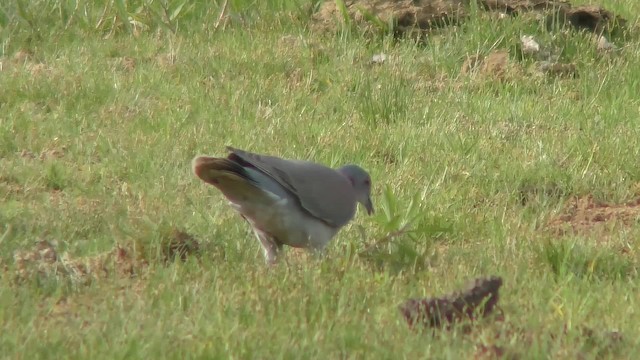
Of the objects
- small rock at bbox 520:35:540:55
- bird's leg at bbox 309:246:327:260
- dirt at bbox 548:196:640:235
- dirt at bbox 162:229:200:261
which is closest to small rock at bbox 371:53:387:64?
small rock at bbox 520:35:540:55

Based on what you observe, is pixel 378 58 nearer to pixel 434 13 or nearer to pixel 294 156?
pixel 434 13

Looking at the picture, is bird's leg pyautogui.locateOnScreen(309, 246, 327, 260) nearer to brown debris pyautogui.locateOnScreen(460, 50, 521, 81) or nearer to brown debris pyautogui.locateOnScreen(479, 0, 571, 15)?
brown debris pyautogui.locateOnScreen(460, 50, 521, 81)

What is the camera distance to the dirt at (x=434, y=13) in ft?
33.6

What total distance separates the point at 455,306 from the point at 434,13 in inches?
224

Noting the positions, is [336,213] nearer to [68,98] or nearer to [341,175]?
[341,175]

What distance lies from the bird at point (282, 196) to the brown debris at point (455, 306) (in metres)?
0.97

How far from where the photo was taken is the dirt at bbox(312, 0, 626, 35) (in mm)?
10250

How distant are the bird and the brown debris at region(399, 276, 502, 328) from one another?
971 mm

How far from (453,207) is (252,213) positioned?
1.53 metres

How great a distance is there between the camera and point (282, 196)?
5773mm

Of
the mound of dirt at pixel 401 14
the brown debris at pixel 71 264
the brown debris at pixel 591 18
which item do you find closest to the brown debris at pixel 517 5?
the brown debris at pixel 591 18

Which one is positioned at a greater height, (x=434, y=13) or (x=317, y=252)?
(x=317, y=252)

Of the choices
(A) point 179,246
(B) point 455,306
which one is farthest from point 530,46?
(B) point 455,306

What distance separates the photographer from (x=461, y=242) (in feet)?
21.2
